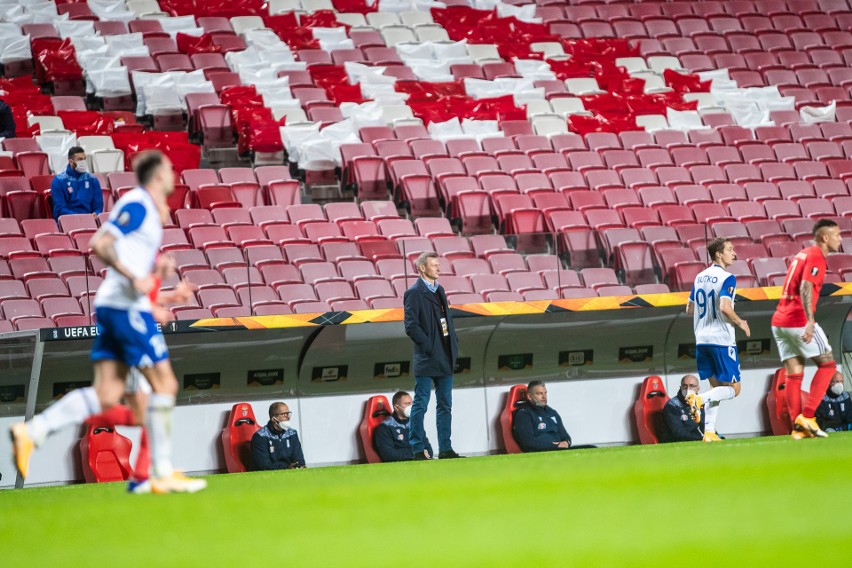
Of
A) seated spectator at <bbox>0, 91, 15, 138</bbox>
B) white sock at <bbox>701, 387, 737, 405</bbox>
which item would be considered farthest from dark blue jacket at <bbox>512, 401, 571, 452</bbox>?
seated spectator at <bbox>0, 91, 15, 138</bbox>

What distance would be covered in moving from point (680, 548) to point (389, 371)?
8576 millimetres

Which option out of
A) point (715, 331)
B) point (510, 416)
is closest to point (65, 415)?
point (715, 331)

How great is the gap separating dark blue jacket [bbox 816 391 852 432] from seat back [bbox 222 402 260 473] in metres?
6.54

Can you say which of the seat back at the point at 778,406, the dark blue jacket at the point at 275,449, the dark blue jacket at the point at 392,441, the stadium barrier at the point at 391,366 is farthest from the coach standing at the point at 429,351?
the seat back at the point at 778,406

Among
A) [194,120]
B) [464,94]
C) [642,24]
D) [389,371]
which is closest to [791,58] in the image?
[642,24]

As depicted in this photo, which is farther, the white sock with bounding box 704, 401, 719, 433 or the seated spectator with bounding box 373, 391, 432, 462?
the seated spectator with bounding box 373, 391, 432, 462

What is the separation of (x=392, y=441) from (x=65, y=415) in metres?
6.63

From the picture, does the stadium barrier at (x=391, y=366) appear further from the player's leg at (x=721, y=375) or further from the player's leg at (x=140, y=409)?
the player's leg at (x=140, y=409)

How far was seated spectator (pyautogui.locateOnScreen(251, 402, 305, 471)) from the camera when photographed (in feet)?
37.4

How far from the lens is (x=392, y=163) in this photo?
16188 mm

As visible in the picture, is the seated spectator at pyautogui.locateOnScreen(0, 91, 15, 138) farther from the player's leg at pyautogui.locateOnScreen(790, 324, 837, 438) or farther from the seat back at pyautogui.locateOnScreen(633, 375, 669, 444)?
the player's leg at pyautogui.locateOnScreen(790, 324, 837, 438)

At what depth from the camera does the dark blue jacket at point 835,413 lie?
523 inches

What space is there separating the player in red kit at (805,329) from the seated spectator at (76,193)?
804 centimetres

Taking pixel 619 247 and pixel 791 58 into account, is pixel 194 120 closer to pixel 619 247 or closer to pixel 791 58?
pixel 619 247
